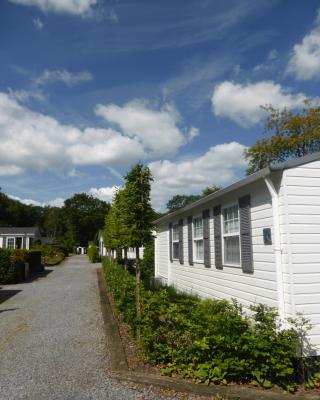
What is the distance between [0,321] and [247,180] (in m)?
7.04

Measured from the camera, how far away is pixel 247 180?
Answer: 232 inches

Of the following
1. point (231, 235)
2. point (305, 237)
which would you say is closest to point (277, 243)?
point (305, 237)

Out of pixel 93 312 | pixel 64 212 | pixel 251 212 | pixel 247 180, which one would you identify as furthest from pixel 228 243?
pixel 64 212

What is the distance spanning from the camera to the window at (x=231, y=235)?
707cm

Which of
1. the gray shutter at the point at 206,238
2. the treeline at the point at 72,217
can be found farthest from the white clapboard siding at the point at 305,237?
the treeline at the point at 72,217

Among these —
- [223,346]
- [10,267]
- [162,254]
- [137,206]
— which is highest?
[137,206]

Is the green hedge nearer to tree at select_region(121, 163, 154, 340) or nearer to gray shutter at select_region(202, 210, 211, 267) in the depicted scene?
tree at select_region(121, 163, 154, 340)

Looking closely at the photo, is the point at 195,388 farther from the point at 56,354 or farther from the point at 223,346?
the point at 56,354

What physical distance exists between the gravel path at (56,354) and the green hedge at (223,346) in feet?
2.43

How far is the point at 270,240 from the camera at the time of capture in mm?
5547

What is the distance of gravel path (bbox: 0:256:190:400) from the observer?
4.45 meters

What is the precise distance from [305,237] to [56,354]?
4.43m

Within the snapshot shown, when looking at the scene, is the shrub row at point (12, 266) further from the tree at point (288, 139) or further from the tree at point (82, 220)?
the tree at point (82, 220)

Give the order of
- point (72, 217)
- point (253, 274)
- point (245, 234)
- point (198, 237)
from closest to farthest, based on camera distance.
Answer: point (253, 274)
point (245, 234)
point (198, 237)
point (72, 217)
